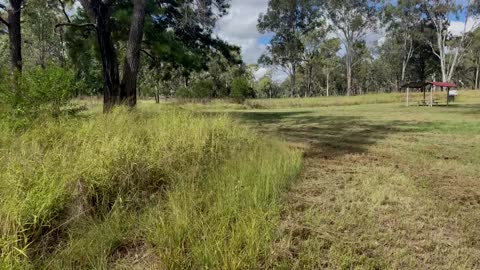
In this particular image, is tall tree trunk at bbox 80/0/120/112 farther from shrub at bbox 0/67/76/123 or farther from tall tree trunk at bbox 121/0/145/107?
shrub at bbox 0/67/76/123

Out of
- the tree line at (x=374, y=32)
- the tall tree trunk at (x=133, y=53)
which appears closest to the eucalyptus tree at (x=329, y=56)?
the tree line at (x=374, y=32)

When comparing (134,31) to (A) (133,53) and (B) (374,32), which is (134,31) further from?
(B) (374,32)

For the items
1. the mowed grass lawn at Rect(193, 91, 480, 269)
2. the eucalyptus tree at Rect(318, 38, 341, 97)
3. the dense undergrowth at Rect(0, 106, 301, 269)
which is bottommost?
the mowed grass lawn at Rect(193, 91, 480, 269)

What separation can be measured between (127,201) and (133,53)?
6.35 meters

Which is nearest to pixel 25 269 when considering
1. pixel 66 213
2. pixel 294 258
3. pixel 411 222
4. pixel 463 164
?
pixel 66 213

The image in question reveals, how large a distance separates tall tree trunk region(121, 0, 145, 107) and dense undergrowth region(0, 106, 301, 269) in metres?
4.33

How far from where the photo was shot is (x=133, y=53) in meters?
9.12

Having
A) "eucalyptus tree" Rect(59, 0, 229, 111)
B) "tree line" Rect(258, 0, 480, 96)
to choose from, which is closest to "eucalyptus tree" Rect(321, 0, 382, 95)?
"tree line" Rect(258, 0, 480, 96)

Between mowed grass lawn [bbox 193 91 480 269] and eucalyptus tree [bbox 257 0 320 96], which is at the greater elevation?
eucalyptus tree [bbox 257 0 320 96]

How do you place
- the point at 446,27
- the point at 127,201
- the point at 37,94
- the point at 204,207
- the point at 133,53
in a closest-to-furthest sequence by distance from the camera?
the point at 204,207 < the point at 127,201 < the point at 37,94 < the point at 133,53 < the point at 446,27

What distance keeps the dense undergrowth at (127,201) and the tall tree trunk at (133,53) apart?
4334 millimetres

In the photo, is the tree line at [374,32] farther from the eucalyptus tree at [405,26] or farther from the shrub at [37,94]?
the shrub at [37,94]

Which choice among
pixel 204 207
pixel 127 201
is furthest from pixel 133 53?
pixel 204 207

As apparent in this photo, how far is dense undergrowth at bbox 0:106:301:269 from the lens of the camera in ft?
8.49
